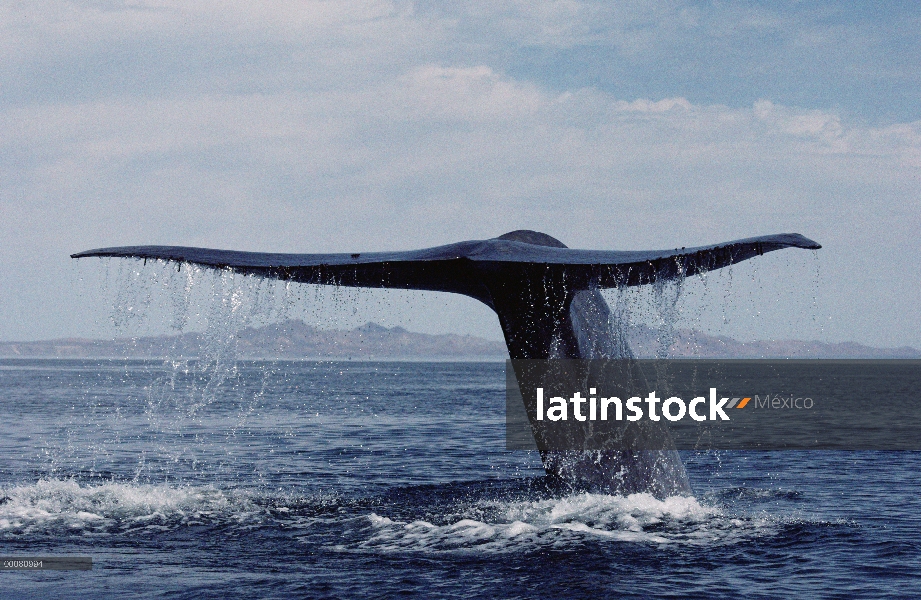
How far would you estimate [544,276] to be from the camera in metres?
7.60

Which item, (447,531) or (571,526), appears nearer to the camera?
(571,526)

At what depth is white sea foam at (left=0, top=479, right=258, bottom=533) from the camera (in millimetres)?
9438

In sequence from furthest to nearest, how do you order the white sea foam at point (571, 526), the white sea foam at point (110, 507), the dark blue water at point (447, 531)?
the white sea foam at point (110, 507)
the white sea foam at point (571, 526)
the dark blue water at point (447, 531)

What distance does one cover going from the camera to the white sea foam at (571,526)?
8289mm

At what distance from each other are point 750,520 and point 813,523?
2.58 ft

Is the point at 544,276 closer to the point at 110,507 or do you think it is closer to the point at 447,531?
the point at 447,531

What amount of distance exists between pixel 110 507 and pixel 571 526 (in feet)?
16.9

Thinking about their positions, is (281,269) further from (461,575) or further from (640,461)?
(640,461)

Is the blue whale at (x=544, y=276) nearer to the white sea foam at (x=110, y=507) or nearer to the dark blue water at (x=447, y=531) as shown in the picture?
the dark blue water at (x=447, y=531)

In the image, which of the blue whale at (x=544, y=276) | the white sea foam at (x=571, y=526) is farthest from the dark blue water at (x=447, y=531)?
the blue whale at (x=544, y=276)

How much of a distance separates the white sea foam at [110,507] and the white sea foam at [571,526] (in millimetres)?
1897

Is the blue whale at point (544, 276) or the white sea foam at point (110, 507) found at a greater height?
the blue whale at point (544, 276)

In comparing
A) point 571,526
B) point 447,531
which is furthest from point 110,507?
point 571,526

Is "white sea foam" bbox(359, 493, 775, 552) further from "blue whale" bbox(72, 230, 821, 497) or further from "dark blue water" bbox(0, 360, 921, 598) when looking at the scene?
"blue whale" bbox(72, 230, 821, 497)
